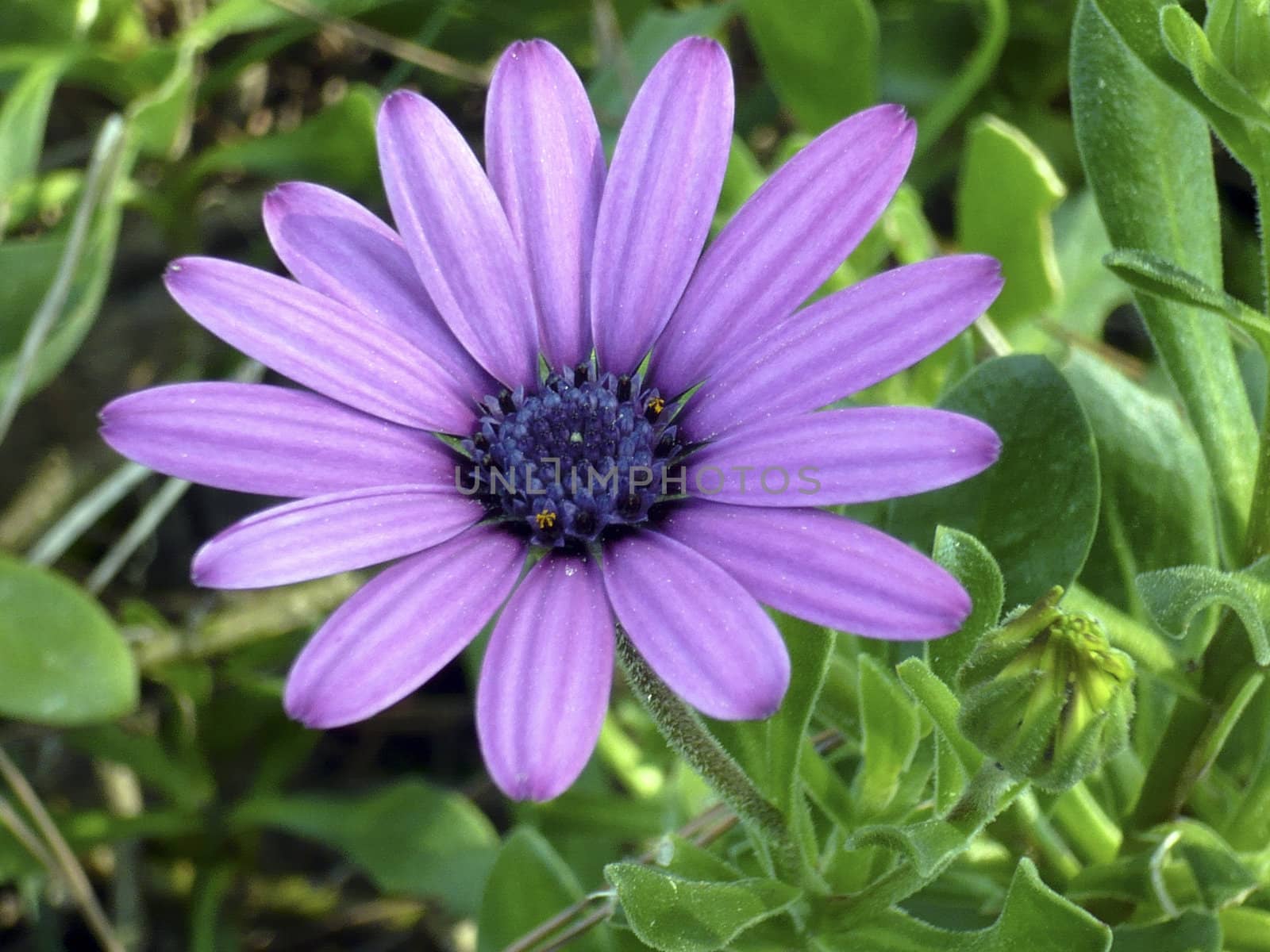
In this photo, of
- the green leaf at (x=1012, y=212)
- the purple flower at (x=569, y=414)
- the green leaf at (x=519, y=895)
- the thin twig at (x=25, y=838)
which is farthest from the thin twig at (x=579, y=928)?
the green leaf at (x=1012, y=212)

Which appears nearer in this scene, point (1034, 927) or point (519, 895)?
point (1034, 927)

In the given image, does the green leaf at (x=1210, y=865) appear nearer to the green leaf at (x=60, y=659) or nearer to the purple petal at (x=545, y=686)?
the purple petal at (x=545, y=686)

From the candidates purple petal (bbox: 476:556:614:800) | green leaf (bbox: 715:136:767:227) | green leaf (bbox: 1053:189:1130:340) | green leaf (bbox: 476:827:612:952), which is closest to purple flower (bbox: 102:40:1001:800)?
purple petal (bbox: 476:556:614:800)

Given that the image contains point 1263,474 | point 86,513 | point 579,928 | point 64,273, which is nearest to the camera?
point 1263,474

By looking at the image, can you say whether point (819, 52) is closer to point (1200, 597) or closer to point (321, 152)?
point (321, 152)

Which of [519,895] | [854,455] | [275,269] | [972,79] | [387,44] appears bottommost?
[519,895]

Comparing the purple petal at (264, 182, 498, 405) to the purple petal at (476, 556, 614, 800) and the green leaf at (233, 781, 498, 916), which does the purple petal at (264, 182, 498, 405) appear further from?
the green leaf at (233, 781, 498, 916)

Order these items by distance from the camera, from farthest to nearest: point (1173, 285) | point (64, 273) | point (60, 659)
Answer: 1. point (64, 273)
2. point (60, 659)
3. point (1173, 285)

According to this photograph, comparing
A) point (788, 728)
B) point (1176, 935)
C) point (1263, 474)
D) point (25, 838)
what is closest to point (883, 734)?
point (788, 728)
